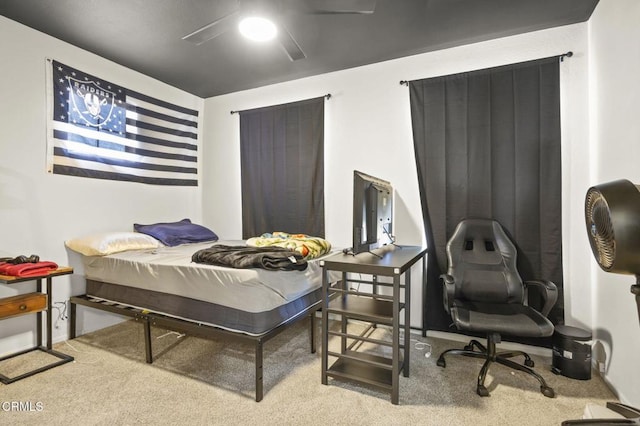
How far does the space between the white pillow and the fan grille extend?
3255 millimetres

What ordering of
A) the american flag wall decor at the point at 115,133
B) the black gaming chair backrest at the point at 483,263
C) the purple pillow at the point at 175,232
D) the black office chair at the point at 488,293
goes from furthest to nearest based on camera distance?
the purple pillow at the point at 175,232 → the american flag wall decor at the point at 115,133 → the black gaming chair backrest at the point at 483,263 → the black office chair at the point at 488,293

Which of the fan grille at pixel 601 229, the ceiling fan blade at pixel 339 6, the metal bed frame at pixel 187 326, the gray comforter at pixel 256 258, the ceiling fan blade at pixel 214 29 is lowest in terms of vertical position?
the metal bed frame at pixel 187 326

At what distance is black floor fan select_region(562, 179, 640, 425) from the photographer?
104cm

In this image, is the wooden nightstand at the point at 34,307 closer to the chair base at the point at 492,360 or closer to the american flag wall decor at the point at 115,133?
the american flag wall decor at the point at 115,133

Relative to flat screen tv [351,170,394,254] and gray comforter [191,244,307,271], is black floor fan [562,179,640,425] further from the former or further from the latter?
gray comforter [191,244,307,271]

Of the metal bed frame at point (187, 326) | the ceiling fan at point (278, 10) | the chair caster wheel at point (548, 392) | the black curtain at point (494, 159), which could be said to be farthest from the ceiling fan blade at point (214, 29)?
the chair caster wheel at point (548, 392)

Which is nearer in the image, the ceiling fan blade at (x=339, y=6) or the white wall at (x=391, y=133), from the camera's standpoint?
the ceiling fan blade at (x=339, y=6)

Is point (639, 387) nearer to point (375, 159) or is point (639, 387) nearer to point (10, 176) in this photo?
point (375, 159)

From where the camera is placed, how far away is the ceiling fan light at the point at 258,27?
2.14 meters

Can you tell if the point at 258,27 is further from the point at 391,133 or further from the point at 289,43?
the point at 391,133

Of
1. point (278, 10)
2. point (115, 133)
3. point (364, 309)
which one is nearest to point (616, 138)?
point (364, 309)

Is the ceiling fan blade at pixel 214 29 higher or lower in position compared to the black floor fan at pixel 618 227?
higher

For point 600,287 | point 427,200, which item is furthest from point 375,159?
point 600,287

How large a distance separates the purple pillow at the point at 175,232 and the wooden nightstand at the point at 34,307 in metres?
0.86
